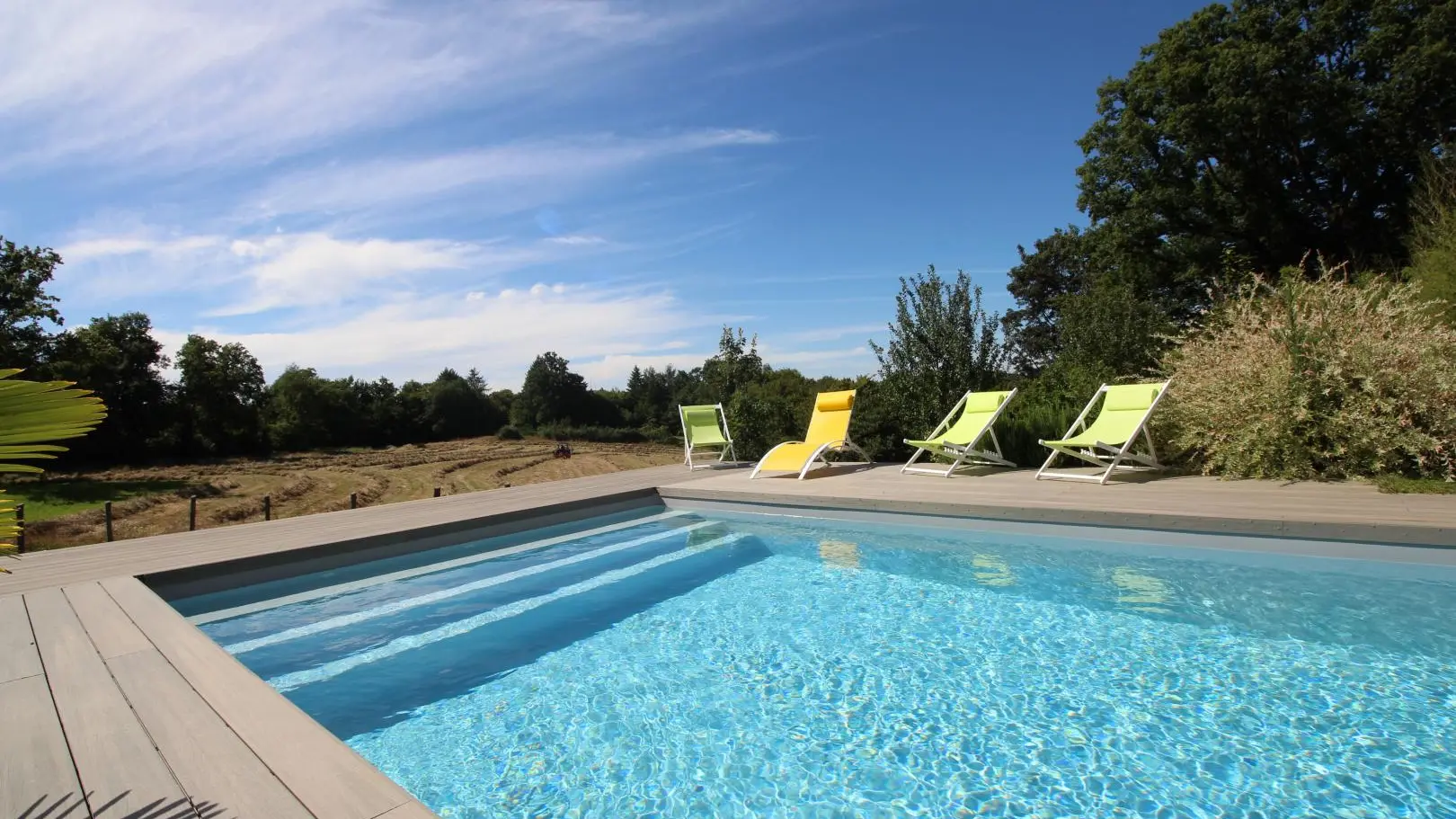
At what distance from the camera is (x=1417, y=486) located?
5.07 metres

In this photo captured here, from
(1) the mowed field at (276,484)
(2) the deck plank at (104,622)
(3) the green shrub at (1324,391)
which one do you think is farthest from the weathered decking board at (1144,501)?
(1) the mowed field at (276,484)

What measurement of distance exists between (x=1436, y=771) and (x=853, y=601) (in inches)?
96.2

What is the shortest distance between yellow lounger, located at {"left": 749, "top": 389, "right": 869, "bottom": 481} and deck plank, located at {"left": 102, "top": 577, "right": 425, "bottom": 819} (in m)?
5.64

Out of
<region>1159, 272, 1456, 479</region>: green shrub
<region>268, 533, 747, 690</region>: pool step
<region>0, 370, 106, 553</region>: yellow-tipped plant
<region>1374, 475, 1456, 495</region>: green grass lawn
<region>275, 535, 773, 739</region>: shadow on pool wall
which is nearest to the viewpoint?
<region>0, 370, 106, 553</region>: yellow-tipped plant

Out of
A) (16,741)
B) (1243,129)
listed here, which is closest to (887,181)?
(1243,129)

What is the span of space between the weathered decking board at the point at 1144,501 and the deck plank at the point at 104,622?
4.62 m

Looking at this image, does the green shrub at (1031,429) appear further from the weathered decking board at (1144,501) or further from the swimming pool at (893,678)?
the swimming pool at (893,678)

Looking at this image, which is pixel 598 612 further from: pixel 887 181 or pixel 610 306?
pixel 610 306

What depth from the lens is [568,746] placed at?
2658mm

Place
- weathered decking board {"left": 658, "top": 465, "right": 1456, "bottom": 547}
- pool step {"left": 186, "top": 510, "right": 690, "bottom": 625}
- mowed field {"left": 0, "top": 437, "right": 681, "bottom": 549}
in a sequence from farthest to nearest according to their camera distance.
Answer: mowed field {"left": 0, "top": 437, "right": 681, "bottom": 549} < weathered decking board {"left": 658, "top": 465, "right": 1456, "bottom": 547} < pool step {"left": 186, "top": 510, "right": 690, "bottom": 625}

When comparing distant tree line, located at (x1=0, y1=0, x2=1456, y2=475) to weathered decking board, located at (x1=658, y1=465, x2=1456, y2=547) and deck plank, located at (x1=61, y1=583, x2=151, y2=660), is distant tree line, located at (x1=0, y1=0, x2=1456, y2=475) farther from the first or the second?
deck plank, located at (x1=61, y1=583, x2=151, y2=660)

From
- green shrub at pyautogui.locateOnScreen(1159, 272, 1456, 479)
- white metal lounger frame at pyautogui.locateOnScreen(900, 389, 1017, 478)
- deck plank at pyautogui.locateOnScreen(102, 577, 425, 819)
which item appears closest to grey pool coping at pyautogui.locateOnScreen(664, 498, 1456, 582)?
white metal lounger frame at pyautogui.locateOnScreen(900, 389, 1017, 478)

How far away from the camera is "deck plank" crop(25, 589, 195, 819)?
164 centimetres

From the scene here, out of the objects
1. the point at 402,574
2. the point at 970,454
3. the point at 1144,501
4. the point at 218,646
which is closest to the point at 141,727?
the point at 218,646
